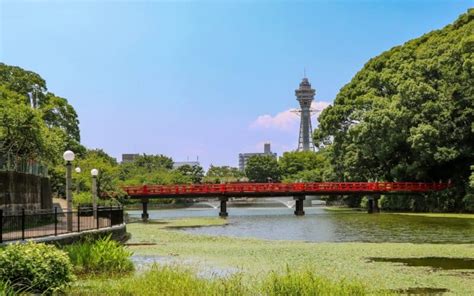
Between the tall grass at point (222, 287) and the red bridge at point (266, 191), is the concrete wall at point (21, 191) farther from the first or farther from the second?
the red bridge at point (266, 191)

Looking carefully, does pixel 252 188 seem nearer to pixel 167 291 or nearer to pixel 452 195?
pixel 452 195

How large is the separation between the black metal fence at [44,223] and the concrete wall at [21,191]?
80 cm

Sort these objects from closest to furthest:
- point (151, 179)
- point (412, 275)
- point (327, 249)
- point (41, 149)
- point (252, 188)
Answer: point (412, 275), point (327, 249), point (41, 149), point (252, 188), point (151, 179)

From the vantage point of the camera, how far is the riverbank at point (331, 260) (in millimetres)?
14094

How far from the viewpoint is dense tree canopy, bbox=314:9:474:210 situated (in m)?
51.2

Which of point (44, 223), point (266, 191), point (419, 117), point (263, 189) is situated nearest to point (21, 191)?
point (44, 223)

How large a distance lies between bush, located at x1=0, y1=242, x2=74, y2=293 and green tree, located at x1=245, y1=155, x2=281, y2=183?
4849 inches

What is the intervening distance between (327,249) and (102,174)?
34102 millimetres

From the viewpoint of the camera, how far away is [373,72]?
6575 cm

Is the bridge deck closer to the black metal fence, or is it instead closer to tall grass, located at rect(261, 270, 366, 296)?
the black metal fence

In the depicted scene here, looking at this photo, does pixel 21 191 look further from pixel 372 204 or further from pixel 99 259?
pixel 372 204

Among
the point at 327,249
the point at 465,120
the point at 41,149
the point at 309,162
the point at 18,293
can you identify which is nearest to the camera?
the point at 18,293

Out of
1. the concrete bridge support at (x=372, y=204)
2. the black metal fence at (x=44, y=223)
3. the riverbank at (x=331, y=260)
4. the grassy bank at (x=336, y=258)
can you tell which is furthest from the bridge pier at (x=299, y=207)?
the riverbank at (x=331, y=260)

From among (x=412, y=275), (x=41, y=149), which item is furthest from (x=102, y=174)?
(x=412, y=275)
